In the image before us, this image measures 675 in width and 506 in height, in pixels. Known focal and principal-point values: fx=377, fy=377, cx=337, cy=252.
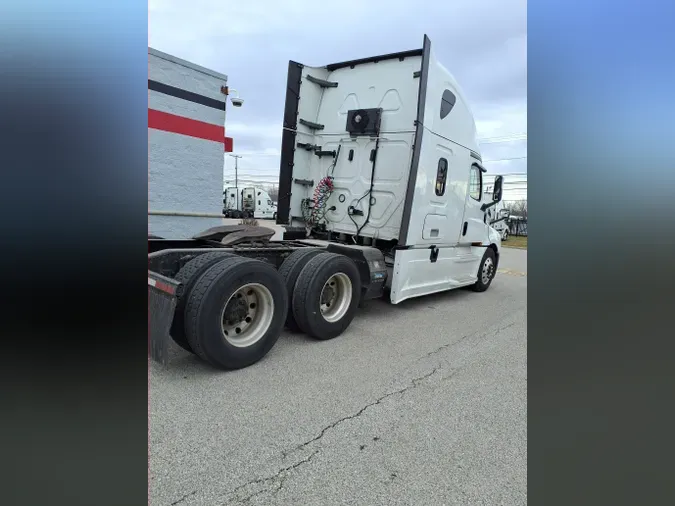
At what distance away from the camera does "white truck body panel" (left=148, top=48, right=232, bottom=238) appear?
686 centimetres

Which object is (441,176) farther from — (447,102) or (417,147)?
(447,102)

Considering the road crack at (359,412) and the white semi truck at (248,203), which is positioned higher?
the white semi truck at (248,203)

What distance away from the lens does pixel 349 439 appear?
2549mm

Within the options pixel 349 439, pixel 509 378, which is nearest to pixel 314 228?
pixel 509 378

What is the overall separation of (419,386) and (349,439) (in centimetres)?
107

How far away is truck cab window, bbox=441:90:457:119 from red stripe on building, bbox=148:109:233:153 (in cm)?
456

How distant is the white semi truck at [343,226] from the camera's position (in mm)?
3570

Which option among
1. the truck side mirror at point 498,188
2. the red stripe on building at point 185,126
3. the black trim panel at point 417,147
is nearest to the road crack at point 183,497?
the black trim panel at point 417,147

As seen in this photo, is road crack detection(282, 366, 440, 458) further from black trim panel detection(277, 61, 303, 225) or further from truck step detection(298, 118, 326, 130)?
truck step detection(298, 118, 326, 130)

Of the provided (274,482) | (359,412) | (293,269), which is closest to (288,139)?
(293,269)

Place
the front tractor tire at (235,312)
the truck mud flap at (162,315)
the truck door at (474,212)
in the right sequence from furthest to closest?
the truck door at (474,212) → the front tractor tire at (235,312) → the truck mud flap at (162,315)

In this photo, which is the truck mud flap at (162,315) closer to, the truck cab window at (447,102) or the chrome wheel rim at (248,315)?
the chrome wheel rim at (248,315)

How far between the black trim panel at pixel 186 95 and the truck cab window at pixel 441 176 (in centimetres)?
469
